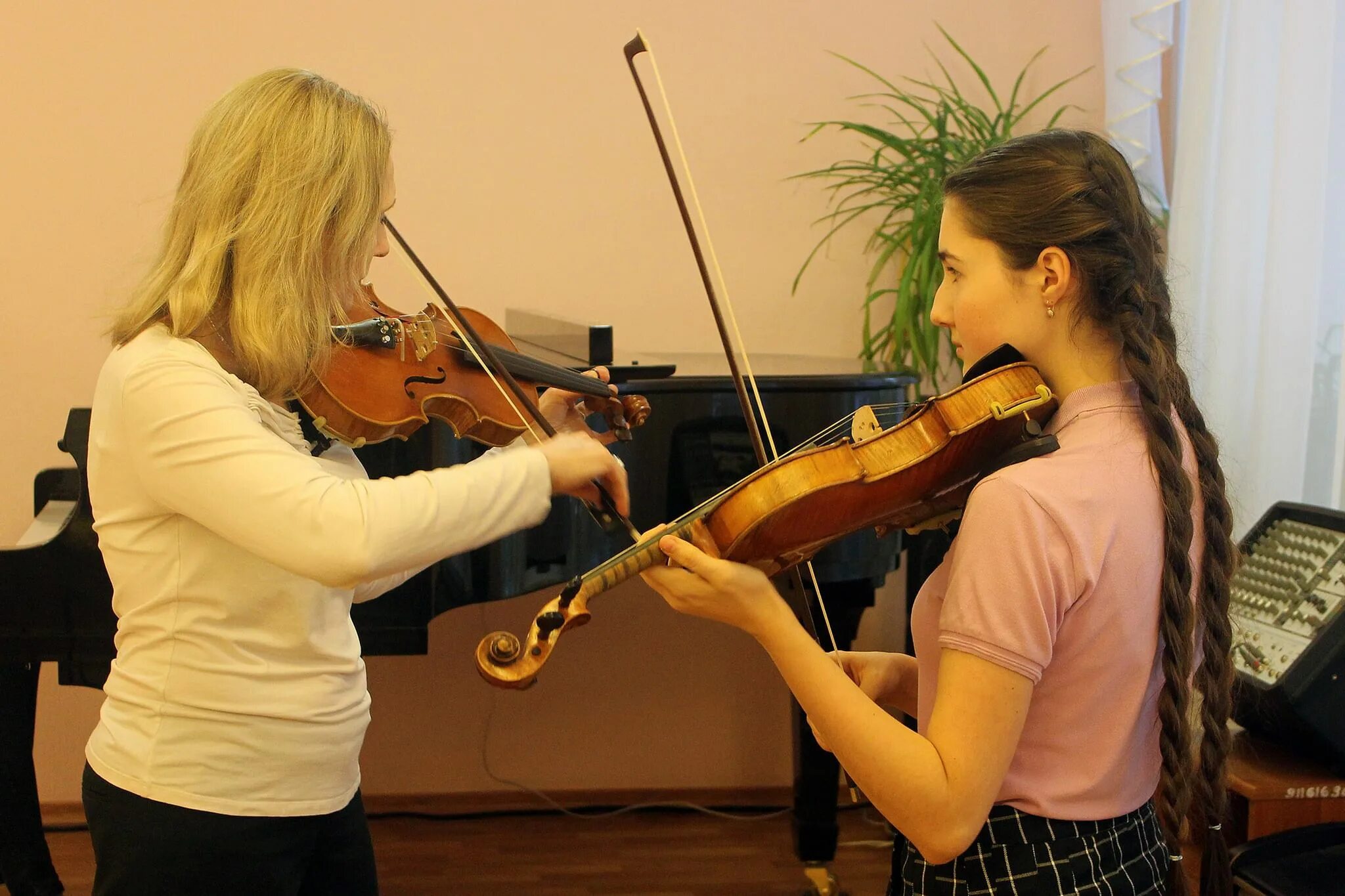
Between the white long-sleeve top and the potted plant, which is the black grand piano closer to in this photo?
the potted plant

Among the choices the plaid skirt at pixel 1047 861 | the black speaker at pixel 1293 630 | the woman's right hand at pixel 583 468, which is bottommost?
the black speaker at pixel 1293 630

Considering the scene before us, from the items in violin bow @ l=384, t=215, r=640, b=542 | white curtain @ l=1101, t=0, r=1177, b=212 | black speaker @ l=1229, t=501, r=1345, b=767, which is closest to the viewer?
violin bow @ l=384, t=215, r=640, b=542

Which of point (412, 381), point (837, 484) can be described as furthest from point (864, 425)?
point (412, 381)

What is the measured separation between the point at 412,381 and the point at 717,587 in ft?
2.33

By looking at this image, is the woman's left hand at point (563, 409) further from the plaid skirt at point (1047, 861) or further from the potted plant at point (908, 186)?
the potted plant at point (908, 186)

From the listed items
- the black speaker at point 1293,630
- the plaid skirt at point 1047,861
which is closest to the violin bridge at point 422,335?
the plaid skirt at point 1047,861

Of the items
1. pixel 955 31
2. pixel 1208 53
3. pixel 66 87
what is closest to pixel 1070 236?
pixel 1208 53

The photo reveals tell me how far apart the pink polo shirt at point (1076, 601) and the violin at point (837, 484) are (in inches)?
2.4

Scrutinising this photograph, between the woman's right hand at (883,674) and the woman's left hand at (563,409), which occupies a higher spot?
the woman's left hand at (563,409)

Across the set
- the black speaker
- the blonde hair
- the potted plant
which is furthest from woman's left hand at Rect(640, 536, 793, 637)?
the potted plant

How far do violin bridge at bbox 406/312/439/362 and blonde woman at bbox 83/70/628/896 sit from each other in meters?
0.24

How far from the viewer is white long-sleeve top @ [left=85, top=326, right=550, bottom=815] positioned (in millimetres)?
1229

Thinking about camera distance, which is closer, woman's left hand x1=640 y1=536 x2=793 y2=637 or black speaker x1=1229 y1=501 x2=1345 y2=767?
woman's left hand x1=640 y1=536 x2=793 y2=637

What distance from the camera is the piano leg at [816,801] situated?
271 cm
